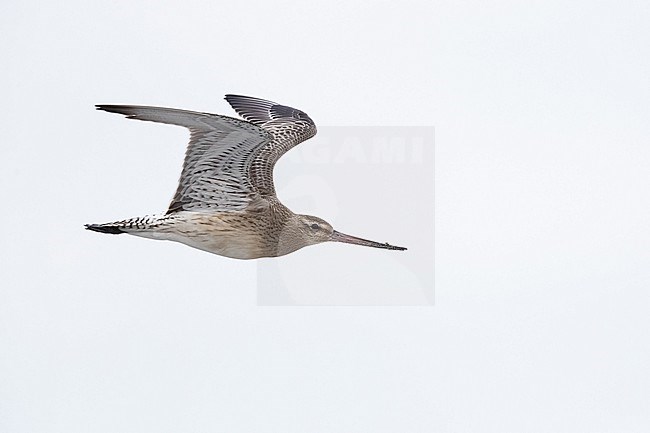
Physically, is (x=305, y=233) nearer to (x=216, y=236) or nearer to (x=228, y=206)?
(x=228, y=206)

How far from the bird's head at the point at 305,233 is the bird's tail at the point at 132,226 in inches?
67.5

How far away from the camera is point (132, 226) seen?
16.1 metres

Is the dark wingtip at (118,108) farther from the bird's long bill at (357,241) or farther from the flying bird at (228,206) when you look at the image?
the bird's long bill at (357,241)

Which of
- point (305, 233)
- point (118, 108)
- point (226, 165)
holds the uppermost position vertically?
point (118, 108)

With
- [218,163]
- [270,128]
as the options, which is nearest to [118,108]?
[218,163]

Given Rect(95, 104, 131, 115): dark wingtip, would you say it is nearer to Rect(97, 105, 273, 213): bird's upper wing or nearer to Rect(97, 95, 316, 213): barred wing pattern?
Rect(97, 105, 273, 213): bird's upper wing

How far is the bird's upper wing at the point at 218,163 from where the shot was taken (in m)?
15.1

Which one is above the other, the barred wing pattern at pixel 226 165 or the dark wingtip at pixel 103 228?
the barred wing pattern at pixel 226 165

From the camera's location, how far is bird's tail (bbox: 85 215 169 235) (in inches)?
634

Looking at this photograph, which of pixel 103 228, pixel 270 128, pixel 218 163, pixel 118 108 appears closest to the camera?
pixel 118 108

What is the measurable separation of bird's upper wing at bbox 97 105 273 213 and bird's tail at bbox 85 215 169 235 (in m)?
0.36

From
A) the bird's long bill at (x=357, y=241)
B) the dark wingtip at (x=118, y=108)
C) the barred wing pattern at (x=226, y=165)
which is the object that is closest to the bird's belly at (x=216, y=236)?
the barred wing pattern at (x=226, y=165)

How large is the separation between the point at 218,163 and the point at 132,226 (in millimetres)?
1373

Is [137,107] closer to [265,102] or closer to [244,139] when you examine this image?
[244,139]
